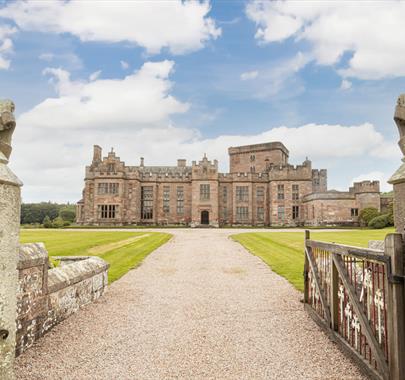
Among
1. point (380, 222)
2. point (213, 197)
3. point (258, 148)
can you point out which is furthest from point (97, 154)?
point (380, 222)

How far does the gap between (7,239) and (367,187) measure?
142ft

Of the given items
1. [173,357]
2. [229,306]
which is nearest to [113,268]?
[229,306]

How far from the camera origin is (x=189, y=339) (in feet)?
15.4

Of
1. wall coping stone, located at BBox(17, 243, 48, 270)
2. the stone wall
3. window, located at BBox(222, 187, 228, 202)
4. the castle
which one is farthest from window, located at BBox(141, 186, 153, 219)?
wall coping stone, located at BBox(17, 243, 48, 270)

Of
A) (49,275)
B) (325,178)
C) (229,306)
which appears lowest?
(229,306)

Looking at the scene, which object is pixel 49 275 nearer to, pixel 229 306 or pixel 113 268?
pixel 229 306

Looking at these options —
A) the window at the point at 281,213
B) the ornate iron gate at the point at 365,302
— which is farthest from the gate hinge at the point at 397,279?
the window at the point at 281,213

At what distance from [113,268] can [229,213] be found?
36.7 m

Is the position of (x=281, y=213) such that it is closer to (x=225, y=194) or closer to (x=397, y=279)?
(x=225, y=194)

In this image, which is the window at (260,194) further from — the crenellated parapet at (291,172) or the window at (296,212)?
the window at (296,212)

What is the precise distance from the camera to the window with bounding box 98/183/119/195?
42438 mm

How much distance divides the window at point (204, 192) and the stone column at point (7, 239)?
137ft

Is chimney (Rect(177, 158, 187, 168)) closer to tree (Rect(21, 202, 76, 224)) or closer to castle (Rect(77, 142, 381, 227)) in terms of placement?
castle (Rect(77, 142, 381, 227))

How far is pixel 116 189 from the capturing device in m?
42.4
